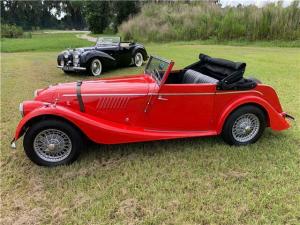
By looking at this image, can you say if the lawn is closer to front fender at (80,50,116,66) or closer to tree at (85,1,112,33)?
front fender at (80,50,116,66)

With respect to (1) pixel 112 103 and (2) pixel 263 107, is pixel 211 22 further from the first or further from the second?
(1) pixel 112 103

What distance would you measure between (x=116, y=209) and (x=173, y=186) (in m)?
0.72

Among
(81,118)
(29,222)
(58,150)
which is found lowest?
(29,222)

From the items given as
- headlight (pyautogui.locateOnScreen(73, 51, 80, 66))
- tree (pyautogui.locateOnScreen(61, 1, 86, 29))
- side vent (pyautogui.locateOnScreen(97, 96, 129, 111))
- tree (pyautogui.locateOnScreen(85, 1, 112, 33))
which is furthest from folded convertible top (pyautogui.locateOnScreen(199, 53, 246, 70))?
tree (pyautogui.locateOnScreen(61, 1, 86, 29))

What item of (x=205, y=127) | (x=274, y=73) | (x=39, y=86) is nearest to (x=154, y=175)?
(x=205, y=127)

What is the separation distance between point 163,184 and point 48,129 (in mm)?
1576

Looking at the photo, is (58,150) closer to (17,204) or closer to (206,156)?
(17,204)

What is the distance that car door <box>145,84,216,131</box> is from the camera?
4207 millimetres

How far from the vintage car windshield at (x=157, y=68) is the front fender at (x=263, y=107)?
3.37 feet

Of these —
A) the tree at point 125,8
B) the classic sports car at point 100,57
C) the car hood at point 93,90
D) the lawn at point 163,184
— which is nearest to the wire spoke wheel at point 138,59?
the classic sports car at point 100,57

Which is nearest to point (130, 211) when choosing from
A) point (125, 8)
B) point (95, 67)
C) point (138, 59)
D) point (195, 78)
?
point (195, 78)

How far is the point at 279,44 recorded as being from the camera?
1750 centimetres

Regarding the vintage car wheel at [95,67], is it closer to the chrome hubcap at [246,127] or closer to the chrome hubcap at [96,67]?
the chrome hubcap at [96,67]

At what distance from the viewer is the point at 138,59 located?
1245 centimetres
